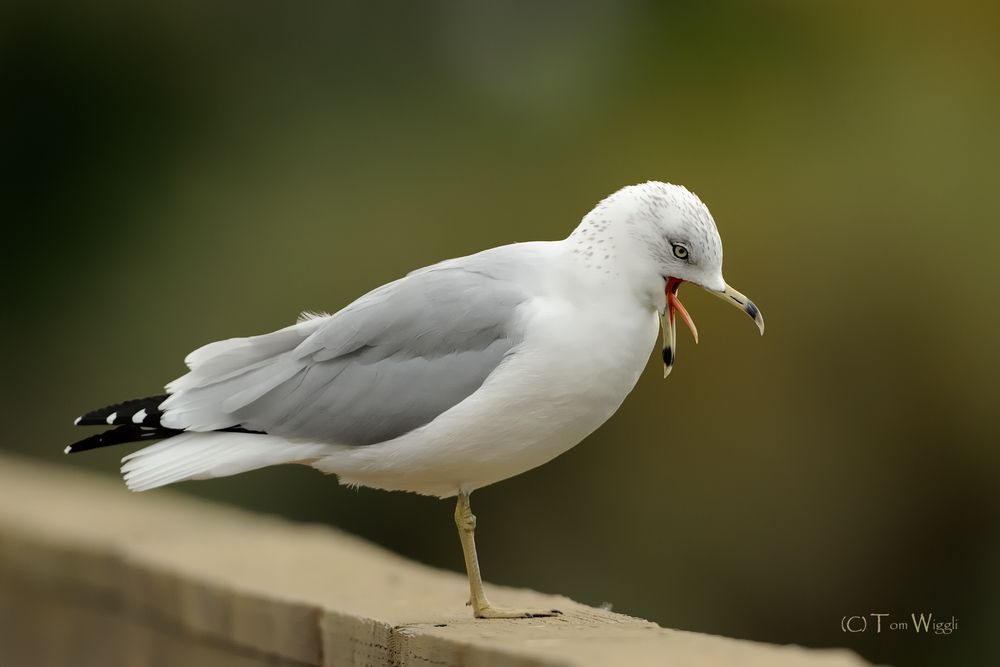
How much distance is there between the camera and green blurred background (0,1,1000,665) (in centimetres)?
526

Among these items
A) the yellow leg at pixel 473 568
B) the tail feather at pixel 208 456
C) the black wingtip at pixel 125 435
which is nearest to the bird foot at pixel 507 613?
the yellow leg at pixel 473 568

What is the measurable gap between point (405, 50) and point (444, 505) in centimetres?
278

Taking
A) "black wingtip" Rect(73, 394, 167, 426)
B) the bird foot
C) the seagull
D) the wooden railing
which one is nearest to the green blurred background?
the wooden railing

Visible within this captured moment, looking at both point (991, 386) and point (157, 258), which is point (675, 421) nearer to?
point (991, 386)

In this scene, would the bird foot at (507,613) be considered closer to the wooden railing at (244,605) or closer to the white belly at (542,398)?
the wooden railing at (244,605)

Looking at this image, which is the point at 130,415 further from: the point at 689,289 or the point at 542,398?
the point at 689,289

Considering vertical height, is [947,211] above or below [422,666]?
above

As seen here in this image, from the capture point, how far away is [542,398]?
8.58 ft

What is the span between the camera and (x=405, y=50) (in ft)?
24.4

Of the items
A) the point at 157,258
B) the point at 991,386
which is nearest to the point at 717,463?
the point at 991,386

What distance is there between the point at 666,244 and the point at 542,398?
37cm

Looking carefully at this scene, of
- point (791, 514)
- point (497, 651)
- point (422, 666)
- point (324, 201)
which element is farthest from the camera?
point (324, 201)

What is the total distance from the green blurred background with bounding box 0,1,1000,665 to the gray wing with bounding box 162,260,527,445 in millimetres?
2632

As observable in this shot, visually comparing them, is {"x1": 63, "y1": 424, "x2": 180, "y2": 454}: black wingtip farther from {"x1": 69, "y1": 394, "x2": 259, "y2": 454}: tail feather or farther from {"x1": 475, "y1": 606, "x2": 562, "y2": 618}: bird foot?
{"x1": 475, "y1": 606, "x2": 562, "y2": 618}: bird foot
